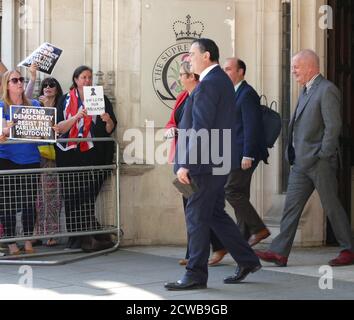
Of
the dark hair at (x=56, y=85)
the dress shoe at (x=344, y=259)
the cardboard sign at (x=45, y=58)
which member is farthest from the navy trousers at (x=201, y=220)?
the dark hair at (x=56, y=85)

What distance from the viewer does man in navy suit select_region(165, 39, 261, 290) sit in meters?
7.02

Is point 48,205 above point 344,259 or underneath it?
→ above

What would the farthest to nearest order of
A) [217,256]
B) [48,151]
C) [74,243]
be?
[48,151] → [74,243] → [217,256]

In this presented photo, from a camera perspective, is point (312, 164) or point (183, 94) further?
point (183, 94)

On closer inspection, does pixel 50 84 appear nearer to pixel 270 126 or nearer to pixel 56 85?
pixel 56 85

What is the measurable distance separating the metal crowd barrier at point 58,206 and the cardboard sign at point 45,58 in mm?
1023

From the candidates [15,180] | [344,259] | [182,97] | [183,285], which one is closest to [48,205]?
[15,180]

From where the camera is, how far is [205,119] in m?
7.00

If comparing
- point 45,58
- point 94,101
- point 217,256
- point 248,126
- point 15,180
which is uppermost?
point 45,58

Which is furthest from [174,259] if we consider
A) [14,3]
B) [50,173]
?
[14,3]

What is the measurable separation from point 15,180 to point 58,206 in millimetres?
600

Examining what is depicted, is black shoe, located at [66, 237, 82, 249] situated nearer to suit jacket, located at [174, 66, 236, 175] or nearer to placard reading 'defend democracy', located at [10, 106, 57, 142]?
placard reading 'defend democracy', located at [10, 106, 57, 142]

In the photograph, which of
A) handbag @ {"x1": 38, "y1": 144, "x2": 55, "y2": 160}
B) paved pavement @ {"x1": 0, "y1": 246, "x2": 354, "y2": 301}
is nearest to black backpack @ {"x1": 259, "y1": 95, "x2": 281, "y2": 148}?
paved pavement @ {"x1": 0, "y1": 246, "x2": 354, "y2": 301}

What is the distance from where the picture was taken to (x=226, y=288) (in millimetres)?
7277
